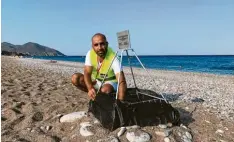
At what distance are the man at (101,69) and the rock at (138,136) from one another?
961 millimetres

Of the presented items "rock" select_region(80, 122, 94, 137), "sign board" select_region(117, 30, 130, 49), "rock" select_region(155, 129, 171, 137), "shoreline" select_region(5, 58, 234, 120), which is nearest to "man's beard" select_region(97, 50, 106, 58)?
"sign board" select_region(117, 30, 130, 49)

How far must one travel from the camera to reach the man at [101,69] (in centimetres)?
628

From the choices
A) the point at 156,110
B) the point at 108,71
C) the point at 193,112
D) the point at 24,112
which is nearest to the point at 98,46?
the point at 108,71

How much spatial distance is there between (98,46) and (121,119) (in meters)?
1.63

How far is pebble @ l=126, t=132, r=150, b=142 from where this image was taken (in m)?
5.22

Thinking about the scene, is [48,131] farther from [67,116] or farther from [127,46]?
[127,46]

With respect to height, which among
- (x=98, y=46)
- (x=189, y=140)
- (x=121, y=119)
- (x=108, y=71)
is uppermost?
(x=98, y=46)

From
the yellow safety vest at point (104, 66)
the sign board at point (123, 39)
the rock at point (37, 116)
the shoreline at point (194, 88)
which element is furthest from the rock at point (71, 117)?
the shoreline at point (194, 88)

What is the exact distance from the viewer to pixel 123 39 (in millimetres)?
5711

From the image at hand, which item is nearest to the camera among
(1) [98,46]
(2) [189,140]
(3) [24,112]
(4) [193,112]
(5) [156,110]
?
(2) [189,140]

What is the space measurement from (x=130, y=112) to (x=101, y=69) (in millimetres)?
1439

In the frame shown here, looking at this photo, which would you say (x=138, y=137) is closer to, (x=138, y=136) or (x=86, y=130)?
(x=138, y=136)

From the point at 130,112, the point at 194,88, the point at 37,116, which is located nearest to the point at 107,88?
the point at 130,112

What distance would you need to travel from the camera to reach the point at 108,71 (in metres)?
6.62
